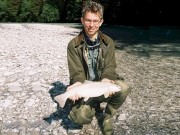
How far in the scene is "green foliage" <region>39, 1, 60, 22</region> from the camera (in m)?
37.1

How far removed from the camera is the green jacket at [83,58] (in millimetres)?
5266

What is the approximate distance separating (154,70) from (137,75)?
903 millimetres

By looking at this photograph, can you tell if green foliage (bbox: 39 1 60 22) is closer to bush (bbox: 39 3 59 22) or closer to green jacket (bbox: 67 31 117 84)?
bush (bbox: 39 3 59 22)

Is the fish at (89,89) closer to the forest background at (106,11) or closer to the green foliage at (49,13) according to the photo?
the forest background at (106,11)

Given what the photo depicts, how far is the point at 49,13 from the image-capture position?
122 feet

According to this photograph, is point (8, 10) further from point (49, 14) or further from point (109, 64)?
point (109, 64)

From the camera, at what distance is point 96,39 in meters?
5.27

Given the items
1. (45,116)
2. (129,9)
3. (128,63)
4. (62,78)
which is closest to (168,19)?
(129,9)

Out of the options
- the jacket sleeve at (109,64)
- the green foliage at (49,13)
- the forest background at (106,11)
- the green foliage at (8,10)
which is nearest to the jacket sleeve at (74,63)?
the jacket sleeve at (109,64)

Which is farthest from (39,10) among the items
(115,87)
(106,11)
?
(115,87)

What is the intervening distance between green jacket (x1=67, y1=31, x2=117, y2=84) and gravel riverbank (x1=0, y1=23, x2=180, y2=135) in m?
1.05

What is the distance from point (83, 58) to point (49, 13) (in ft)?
107

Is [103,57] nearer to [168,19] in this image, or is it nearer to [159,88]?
Answer: [159,88]

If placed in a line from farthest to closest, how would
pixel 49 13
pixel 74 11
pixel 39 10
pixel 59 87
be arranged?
pixel 74 11 → pixel 39 10 → pixel 49 13 → pixel 59 87
